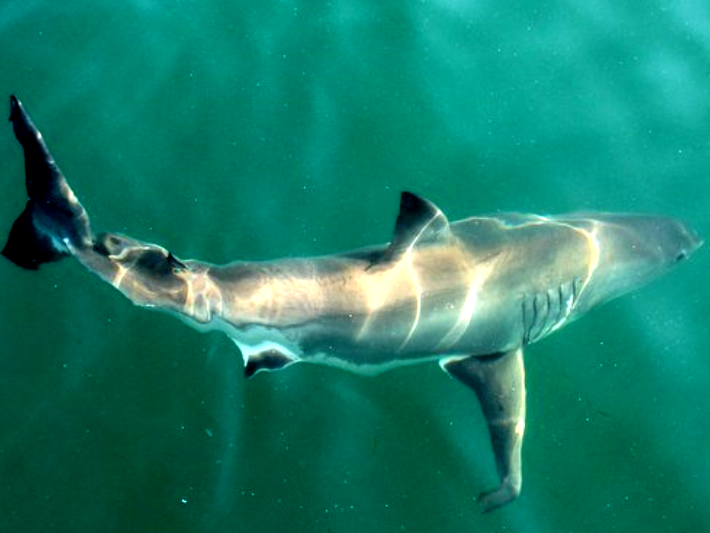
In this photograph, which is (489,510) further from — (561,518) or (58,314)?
(58,314)

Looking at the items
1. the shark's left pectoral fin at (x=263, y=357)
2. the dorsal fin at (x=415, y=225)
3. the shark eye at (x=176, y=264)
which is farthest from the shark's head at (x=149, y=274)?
the dorsal fin at (x=415, y=225)

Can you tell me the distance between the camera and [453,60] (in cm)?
901

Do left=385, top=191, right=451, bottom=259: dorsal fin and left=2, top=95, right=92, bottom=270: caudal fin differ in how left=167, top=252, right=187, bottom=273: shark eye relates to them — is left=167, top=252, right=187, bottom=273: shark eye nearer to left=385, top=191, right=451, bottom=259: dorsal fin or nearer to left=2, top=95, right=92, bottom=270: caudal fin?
left=2, top=95, right=92, bottom=270: caudal fin

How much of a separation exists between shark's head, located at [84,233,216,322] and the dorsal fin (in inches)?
50.5

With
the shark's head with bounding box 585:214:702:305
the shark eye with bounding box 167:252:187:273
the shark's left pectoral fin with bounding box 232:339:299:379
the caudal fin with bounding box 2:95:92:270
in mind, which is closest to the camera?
the caudal fin with bounding box 2:95:92:270

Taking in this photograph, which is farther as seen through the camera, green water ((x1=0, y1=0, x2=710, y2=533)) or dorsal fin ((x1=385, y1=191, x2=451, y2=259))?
green water ((x1=0, y1=0, x2=710, y2=533))

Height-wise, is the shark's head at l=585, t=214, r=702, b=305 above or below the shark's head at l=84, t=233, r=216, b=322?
above

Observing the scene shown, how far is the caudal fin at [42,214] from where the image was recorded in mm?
5098

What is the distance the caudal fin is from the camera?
201 inches

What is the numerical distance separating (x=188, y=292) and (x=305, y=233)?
2.22m

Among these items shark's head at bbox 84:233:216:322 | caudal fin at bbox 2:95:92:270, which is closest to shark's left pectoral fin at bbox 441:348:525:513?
shark's head at bbox 84:233:216:322

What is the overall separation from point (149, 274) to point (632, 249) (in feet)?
12.5

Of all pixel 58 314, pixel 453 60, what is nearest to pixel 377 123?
pixel 453 60

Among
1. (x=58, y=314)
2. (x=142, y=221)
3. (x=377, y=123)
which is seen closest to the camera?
(x=58, y=314)
